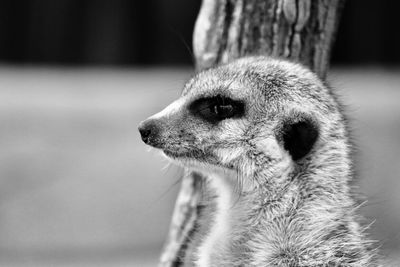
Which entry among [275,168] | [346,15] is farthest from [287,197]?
[346,15]

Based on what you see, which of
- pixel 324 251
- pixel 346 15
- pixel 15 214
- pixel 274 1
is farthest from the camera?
pixel 346 15

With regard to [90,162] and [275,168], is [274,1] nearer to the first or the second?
[275,168]

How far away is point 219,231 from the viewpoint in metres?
4.11

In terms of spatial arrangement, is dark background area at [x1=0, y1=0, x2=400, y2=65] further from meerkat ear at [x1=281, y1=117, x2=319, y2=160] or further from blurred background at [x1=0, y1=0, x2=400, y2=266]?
meerkat ear at [x1=281, y1=117, x2=319, y2=160]

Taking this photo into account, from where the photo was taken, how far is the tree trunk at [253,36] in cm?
430

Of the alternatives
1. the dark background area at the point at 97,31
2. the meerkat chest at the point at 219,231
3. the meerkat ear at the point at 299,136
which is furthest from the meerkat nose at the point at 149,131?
the dark background area at the point at 97,31

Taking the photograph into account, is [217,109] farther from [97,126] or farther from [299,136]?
[97,126]

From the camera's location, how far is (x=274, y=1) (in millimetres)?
4293

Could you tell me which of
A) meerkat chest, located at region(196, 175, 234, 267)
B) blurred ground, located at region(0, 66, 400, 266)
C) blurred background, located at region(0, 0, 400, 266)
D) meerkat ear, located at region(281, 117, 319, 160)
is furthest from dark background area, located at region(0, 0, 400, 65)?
meerkat ear, located at region(281, 117, 319, 160)

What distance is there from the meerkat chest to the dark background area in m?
4.20

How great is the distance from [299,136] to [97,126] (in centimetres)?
442

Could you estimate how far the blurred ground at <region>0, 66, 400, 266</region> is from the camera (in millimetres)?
7898

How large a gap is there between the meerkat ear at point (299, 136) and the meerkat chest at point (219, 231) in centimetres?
33

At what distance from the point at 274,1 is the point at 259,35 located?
0.18m
